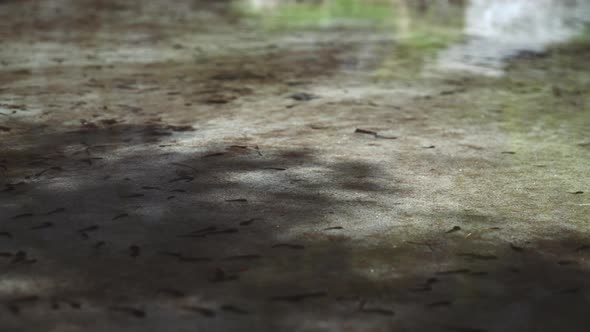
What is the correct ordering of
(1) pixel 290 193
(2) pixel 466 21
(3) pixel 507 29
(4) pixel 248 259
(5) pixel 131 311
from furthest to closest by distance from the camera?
1. (2) pixel 466 21
2. (3) pixel 507 29
3. (1) pixel 290 193
4. (4) pixel 248 259
5. (5) pixel 131 311

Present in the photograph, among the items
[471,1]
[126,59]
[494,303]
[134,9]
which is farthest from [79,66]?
[471,1]

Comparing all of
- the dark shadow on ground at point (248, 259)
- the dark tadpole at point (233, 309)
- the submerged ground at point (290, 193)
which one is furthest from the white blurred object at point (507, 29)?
the dark tadpole at point (233, 309)

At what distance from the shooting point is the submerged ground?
1.47 metres

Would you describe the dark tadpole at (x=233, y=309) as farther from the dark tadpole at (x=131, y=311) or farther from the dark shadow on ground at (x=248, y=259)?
the dark tadpole at (x=131, y=311)

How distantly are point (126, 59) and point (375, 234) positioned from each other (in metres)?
2.98

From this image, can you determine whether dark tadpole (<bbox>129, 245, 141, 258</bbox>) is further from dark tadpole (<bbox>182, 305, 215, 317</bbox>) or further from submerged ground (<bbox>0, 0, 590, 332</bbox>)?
dark tadpole (<bbox>182, 305, 215, 317</bbox>)

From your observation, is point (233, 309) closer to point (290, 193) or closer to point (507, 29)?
point (290, 193)

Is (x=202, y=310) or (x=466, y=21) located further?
(x=466, y=21)

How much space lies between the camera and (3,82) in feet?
12.0

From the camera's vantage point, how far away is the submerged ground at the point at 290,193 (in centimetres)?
147

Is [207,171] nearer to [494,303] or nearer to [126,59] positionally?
[494,303]

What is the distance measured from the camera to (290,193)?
7.00 ft

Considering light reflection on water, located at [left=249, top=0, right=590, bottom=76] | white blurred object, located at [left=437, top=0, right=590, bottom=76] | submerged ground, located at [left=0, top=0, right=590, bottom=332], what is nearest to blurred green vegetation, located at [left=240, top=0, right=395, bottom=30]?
light reflection on water, located at [left=249, top=0, right=590, bottom=76]

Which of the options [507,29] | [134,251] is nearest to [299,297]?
[134,251]
